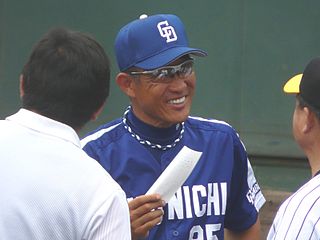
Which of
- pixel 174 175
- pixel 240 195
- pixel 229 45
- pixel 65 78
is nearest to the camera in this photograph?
pixel 65 78

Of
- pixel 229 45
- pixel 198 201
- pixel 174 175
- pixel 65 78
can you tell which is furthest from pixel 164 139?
pixel 229 45

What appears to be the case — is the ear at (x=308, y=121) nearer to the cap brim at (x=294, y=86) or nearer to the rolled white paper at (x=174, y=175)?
the cap brim at (x=294, y=86)

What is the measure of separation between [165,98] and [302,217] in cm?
98

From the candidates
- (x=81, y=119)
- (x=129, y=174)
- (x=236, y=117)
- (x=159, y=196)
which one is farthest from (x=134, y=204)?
(x=236, y=117)

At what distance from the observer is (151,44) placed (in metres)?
3.65

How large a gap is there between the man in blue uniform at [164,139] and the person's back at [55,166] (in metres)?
0.91

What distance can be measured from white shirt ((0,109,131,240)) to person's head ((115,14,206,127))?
40.9 inches

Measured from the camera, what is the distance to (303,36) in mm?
6379

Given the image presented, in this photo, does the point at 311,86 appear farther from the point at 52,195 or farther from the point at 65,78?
the point at 52,195

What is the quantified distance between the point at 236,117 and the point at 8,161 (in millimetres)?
4019

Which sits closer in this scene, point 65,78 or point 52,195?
point 52,195

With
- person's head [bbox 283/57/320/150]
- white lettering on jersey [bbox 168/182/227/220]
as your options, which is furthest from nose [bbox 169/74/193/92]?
person's head [bbox 283/57/320/150]

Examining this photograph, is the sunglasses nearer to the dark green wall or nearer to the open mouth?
the open mouth

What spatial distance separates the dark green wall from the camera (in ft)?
20.9
